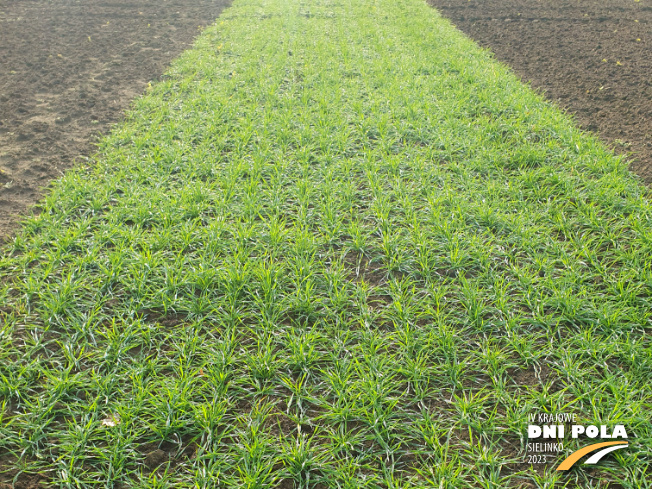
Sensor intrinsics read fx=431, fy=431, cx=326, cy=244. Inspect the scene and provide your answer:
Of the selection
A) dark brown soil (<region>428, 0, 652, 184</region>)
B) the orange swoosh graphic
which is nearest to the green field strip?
the orange swoosh graphic

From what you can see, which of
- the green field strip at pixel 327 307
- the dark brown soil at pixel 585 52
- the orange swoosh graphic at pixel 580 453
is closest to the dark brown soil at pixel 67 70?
the green field strip at pixel 327 307

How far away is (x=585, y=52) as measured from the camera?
23.7 feet

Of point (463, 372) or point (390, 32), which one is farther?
point (390, 32)

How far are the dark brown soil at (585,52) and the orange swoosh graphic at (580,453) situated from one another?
288 centimetres

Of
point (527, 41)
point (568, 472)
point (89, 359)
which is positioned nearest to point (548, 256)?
point (568, 472)

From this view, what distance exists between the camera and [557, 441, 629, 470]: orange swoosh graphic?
1900mm

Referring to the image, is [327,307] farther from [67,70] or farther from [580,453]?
[67,70]

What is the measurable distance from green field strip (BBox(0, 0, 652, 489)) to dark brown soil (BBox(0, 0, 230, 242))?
0.44 metres

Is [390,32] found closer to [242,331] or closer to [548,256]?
[548,256]

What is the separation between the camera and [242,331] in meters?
2.58

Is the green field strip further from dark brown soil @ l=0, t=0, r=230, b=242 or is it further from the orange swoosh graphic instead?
dark brown soil @ l=0, t=0, r=230, b=242

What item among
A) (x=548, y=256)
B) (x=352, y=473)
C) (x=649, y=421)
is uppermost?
(x=548, y=256)

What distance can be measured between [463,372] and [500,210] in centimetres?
172

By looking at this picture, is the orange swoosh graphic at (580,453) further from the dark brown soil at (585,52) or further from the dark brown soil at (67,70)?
the dark brown soil at (67,70)
